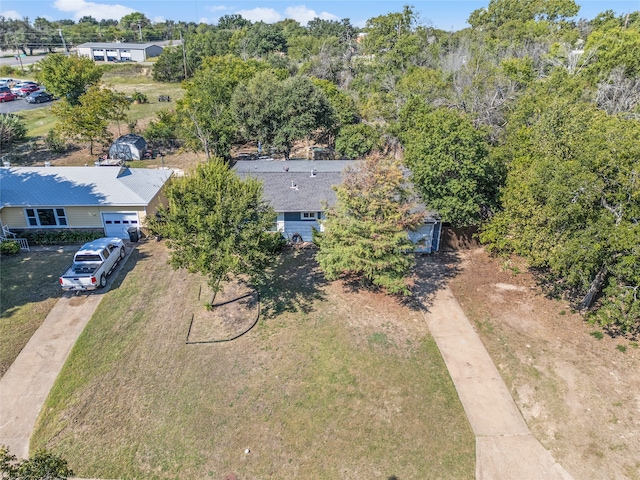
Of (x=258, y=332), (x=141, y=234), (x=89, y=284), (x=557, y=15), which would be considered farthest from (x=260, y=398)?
(x=557, y=15)

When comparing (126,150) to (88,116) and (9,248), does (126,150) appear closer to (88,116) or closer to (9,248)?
(88,116)

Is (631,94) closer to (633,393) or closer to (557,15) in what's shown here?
(633,393)

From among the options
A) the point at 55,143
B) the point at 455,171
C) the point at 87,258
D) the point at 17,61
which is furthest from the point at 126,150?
the point at 17,61

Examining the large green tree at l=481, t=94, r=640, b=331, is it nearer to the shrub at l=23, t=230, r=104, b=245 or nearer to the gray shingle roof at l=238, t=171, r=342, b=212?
the gray shingle roof at l=238, t=171, r=342, b=212

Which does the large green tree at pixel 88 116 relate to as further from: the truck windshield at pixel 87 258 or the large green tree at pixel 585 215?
the large green tree at pixel 585 215

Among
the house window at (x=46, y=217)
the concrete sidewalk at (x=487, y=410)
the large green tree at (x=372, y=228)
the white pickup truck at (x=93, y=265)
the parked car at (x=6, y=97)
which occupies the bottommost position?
the concrete sidewalk at (x=487, y=410)

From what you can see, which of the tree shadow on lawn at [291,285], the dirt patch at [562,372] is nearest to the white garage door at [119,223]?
the tree shadow on lawn at [291,285]
